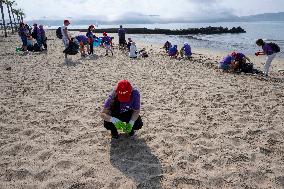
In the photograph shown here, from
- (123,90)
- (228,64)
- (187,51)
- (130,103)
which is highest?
(123,90)

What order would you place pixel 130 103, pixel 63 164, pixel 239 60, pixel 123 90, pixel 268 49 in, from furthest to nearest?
pixel 239 60
pixel 268 49
pixel 130 103
pixel 123 90
pixel 63 164

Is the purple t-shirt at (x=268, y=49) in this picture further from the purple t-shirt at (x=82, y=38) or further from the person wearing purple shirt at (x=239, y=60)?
the purple t-shirt at (x=82, y=38)

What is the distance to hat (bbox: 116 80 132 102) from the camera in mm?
4688

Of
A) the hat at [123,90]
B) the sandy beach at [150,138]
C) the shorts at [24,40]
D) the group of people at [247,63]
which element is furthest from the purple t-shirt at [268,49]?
the shorts at [24,40]

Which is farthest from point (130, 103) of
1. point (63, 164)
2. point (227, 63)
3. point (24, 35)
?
point (24, 35)

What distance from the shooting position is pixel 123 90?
4.71 metres

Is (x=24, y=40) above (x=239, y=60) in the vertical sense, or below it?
above

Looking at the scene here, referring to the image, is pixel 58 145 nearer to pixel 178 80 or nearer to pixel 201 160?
pixel 201 160

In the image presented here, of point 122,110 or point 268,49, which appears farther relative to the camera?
point 268,49

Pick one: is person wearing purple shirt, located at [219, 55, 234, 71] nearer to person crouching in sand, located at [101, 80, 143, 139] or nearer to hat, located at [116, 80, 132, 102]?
person crouching in sand, located at [101, 80, 143, 139]

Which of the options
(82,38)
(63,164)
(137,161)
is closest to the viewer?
(63,164)

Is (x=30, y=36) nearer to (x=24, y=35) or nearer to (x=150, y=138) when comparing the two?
(x=24, y=35)

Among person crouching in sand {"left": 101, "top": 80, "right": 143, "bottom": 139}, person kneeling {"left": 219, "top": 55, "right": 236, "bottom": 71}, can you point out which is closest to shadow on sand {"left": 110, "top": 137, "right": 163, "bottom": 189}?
person crouching in sand {"left": 101, "top": 80, "right": 143, "bottom": 139}

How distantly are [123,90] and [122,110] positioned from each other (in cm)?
50
